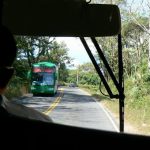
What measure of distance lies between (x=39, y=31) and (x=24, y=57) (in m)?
0.93

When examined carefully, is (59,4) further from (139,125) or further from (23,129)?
(139,125)

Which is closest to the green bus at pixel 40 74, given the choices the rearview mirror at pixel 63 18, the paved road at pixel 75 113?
the rearview mirror at pixel 63 18

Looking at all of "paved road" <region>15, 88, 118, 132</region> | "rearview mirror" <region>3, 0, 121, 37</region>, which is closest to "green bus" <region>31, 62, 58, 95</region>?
"rearview mirror" <region>3, 0, 121, 37</region>

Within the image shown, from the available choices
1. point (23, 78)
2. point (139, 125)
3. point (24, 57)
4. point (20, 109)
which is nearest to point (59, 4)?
point (20, 109)

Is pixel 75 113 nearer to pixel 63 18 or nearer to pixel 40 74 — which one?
pixel 40 74

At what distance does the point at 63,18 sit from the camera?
195 centimetres

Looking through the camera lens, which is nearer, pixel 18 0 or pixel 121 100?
pixel 18 0

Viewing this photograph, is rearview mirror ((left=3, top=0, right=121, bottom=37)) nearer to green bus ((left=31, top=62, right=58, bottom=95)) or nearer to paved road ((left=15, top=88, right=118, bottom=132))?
green bus ((left=31, top=62, right=58, bottom=95))

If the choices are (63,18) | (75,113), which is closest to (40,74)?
(63,18)

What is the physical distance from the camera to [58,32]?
6.64ft

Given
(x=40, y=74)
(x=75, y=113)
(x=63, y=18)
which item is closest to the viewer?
(x=63, y=18)

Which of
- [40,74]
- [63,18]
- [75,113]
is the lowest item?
[75,113]

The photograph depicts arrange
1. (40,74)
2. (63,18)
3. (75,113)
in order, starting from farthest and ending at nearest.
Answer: (75,113), (40,74), (63,18)

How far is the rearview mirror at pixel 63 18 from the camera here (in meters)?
1.92
